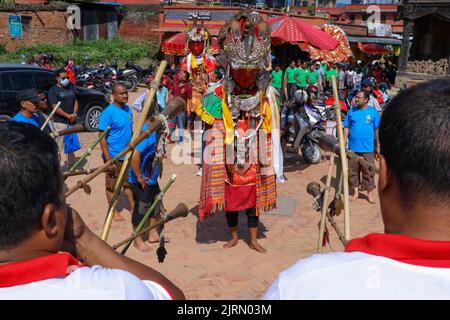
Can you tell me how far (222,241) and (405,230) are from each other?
172 inches

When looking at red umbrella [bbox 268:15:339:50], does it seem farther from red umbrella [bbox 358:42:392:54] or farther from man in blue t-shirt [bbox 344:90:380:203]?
red umbrella [bbox 358:42:392:54]

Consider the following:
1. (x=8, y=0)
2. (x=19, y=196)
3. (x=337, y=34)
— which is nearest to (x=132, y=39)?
(x=8, y=0)

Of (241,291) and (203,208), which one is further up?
(203,208)

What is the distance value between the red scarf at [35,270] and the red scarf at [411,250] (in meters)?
0.77

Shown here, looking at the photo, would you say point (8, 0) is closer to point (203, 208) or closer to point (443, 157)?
point (203, 208)

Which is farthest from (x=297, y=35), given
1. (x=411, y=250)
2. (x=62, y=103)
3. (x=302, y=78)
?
(x=411, y=250)

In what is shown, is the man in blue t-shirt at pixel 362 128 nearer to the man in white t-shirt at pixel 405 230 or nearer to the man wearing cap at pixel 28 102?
the man wearing cap at pixel 28 102

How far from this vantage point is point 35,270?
46.3 inches

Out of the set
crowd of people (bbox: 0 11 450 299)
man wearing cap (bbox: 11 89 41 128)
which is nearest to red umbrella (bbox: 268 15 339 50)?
man wearing cap (bbox: 11 89 41 128)

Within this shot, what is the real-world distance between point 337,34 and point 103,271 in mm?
10838

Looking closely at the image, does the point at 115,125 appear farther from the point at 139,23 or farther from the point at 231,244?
the point at 139,23

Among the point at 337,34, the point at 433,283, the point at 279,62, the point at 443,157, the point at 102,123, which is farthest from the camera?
the point at 279,62

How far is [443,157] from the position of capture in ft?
3.82

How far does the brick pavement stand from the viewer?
14.9 feet
